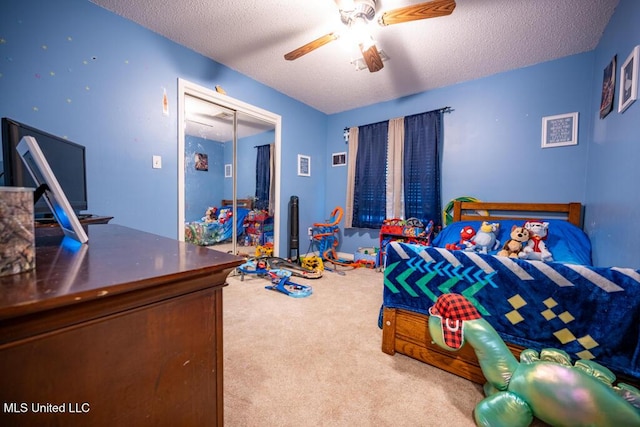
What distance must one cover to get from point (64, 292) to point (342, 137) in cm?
406

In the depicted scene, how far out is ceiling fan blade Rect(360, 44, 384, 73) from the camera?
1.93m

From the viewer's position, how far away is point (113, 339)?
425mm

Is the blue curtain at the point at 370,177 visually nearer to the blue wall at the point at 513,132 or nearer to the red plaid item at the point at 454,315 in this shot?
the blue wall at the point at 513,132

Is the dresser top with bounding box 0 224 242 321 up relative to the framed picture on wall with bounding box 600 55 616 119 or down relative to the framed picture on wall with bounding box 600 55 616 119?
down

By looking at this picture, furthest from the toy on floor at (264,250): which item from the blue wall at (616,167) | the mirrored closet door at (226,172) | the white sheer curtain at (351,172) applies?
the blue wall at (616,167)

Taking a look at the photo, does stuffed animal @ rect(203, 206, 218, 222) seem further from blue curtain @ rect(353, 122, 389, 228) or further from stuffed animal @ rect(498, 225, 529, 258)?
stuffed animal @ rect(498, 225, 529, 258)

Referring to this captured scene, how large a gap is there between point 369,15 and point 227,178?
2344 mm

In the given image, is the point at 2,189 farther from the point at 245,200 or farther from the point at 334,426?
the point at 245,200

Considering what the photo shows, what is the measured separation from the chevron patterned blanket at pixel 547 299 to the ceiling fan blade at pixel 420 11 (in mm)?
1427

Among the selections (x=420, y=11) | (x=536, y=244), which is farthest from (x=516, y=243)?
(x=420, y=11)

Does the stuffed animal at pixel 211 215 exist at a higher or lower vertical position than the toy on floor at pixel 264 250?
higher

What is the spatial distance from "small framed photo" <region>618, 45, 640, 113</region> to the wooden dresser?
7.80 feet

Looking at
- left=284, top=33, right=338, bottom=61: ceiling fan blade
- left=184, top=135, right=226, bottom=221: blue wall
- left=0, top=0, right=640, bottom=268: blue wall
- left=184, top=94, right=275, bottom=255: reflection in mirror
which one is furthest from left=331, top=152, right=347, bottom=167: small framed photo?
left=284, top=33, right=338, bottom=61: ceiling fan blade

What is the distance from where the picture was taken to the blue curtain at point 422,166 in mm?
3176
